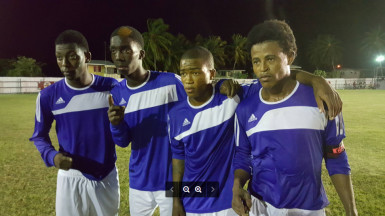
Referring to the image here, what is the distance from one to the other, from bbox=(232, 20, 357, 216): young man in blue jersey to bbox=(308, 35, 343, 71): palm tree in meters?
86.1

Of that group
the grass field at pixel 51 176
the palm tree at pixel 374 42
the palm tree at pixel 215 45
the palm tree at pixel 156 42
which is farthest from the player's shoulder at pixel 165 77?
the palm tree at pixel 374 42

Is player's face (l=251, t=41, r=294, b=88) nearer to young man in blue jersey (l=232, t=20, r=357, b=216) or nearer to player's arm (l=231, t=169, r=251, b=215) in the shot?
young man in blue jersey (l=232, t=20, r=357, b=216)

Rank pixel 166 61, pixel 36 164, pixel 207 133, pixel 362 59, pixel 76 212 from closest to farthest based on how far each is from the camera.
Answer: pixel 207 133 < pixel 76 212 < pixel 36 164 < pixel 166 61 < pixel 362 59

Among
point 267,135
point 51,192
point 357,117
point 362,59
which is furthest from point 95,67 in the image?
point 362,59

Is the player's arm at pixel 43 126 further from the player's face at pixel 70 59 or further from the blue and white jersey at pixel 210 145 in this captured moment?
the blue and white jersey at pixel 210 145

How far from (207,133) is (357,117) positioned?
15.4 meters

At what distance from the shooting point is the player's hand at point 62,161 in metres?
3.01

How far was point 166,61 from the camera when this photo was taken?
56.7 metres

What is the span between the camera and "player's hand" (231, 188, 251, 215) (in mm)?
2396

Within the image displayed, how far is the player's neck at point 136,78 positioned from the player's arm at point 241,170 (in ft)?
4.01

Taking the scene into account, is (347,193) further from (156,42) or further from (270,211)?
(156,42)

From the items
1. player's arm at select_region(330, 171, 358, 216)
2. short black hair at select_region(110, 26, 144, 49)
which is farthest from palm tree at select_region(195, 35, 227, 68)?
player's arm at select_region(330, 171, 358, 216)

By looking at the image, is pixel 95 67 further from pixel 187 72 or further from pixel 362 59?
pixel 362 59

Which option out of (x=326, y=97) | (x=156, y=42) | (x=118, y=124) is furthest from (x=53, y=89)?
(x=156, y=42)
